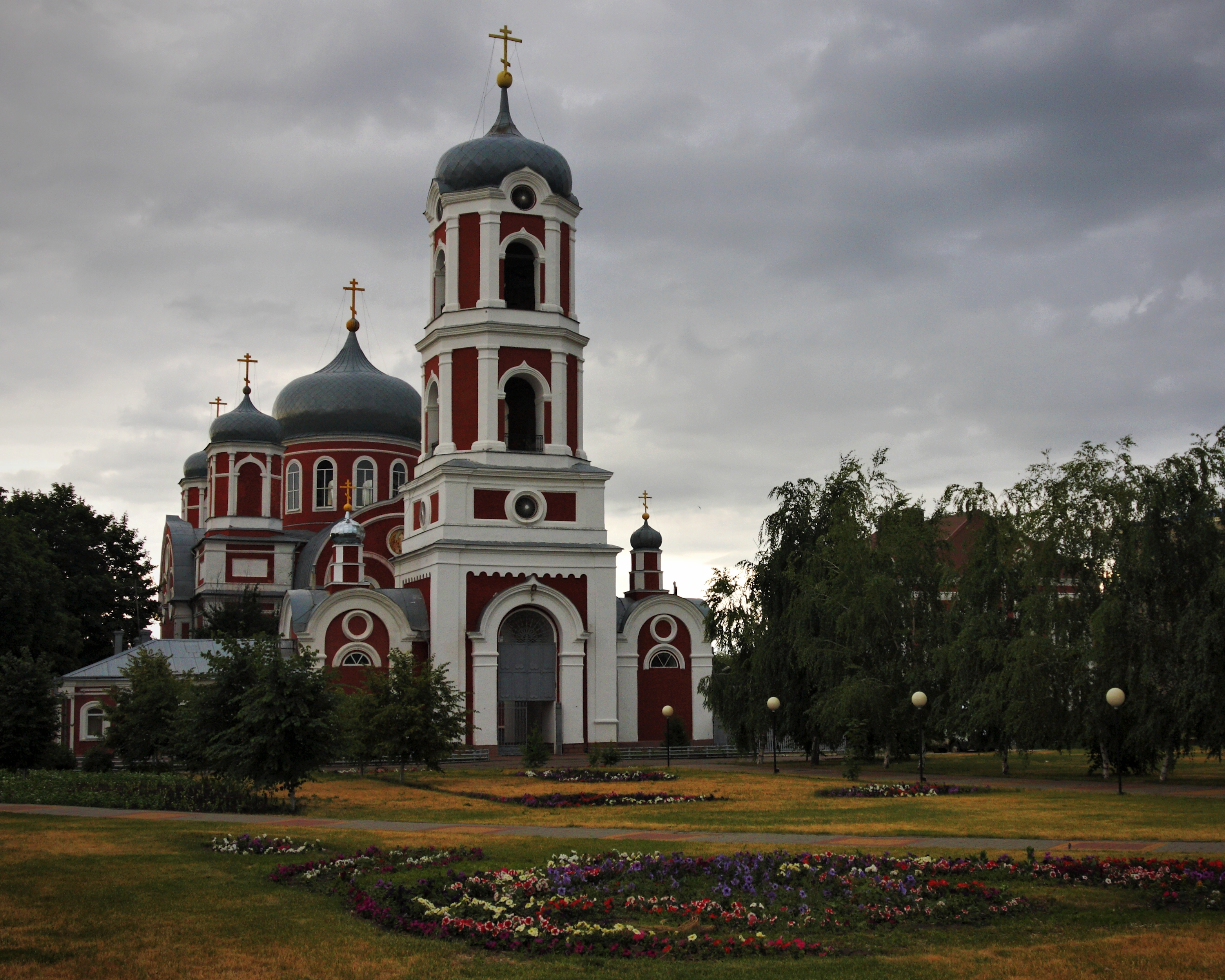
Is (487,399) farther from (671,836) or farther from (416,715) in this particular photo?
(671,836)

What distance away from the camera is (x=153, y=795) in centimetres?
2192

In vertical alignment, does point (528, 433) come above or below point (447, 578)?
above

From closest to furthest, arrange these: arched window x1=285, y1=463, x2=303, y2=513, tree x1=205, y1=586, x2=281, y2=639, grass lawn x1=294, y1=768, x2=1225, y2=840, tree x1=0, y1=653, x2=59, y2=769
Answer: grass lawn x1=294, y1=768, x2=1225, y2=840 → tree x1=0, y1=653, x2=59, y2=769 → tree x1=205, y1=586, x2=281, y2=639 → arched window x1=285, y1=463, x2=303, y2=513

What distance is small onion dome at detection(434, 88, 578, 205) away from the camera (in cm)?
4141

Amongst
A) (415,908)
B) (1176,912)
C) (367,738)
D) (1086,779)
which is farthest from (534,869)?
(1086,779)

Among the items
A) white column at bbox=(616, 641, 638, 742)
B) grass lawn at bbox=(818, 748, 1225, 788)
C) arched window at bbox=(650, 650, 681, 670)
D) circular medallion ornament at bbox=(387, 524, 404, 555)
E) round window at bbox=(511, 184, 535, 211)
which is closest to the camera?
grass lawn at bbox=(818, 748, 1225, 788)

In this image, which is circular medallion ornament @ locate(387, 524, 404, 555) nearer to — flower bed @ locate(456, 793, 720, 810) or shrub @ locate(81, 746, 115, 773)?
shrub @ locate(81, 746, 115, 773)

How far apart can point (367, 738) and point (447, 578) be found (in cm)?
1071

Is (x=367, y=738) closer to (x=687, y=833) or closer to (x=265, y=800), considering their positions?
(x=265, y=800)

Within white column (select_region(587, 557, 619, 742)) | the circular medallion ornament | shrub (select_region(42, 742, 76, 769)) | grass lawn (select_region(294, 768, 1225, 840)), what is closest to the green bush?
grass lawn (select_region(294, 768, 1225, 840))

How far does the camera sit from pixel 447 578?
39.5 metres

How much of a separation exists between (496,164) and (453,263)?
10.9ft

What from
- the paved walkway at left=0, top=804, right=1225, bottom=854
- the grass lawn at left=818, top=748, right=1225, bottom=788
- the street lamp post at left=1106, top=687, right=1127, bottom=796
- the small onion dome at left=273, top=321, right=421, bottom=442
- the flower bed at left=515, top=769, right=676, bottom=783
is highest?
the small onion dome at left=273, top=321, right=421, bottom=442

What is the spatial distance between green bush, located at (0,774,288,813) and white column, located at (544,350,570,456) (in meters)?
18.7
